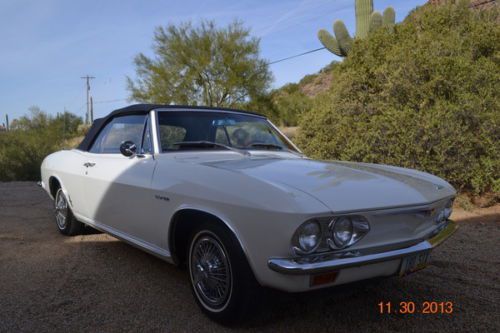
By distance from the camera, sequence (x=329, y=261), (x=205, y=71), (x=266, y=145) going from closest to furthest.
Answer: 1. (x=329, y=261)
2. (x=266, y=145)
3. (x=205, y=71)

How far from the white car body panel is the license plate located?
0.07 metres

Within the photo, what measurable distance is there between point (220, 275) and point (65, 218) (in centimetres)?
299

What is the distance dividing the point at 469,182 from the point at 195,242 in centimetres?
542

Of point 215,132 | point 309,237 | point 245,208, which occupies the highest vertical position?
point 215,132

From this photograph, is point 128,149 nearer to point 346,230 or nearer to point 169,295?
point 169,295

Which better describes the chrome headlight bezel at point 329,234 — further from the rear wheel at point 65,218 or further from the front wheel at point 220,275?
the rear wheel at point 65,218

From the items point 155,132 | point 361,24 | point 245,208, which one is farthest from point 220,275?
point 361,24

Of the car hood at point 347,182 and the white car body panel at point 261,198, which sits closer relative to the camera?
the white car body panel at point 261,198

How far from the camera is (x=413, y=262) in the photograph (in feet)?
8.26

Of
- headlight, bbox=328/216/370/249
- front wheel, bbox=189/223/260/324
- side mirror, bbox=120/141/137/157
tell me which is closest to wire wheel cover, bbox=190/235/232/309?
front wheel, bbox=189/223/260/324

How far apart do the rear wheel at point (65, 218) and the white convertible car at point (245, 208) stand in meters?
0.78

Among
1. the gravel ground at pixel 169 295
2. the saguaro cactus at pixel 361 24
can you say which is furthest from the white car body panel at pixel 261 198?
the saguaro cactus at pixel 361 24

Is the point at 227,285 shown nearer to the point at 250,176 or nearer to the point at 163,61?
the point at 250,176

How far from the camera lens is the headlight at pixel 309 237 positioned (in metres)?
2.18
